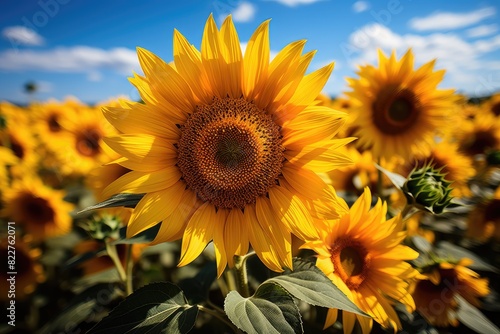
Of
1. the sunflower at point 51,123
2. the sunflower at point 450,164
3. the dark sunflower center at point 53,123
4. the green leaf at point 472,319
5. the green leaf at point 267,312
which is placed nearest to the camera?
the green leaf at point 267,312

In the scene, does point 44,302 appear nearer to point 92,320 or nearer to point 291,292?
point 92,320

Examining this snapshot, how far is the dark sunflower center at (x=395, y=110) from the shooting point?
3.48m

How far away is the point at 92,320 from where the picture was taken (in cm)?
269

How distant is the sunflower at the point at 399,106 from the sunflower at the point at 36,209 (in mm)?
3957

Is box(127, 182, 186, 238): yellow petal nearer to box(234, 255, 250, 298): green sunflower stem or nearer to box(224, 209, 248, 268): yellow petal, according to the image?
box(224, 209, 248, 268): yellow petal

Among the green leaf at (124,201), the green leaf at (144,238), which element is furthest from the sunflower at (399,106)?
the green leaf at (124,201)

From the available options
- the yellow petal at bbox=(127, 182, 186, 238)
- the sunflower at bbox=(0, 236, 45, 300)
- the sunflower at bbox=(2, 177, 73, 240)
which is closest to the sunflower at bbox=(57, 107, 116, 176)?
the sunflower at bbox=(2, 177, 73, 240)

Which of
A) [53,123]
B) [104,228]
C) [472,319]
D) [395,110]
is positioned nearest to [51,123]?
[53,123]

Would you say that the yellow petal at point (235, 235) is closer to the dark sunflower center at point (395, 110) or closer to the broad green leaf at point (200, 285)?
the broad green leaf at point (200, 285)

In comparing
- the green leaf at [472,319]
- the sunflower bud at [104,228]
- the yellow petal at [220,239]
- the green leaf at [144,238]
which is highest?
the yellow petal at [220,239]

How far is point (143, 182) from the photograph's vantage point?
Result: 1.63 metres

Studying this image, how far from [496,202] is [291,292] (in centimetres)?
311

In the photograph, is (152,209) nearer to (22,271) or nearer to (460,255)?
(460,255)

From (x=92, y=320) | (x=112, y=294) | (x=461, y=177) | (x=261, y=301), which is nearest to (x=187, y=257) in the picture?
(x=261, y=301)
